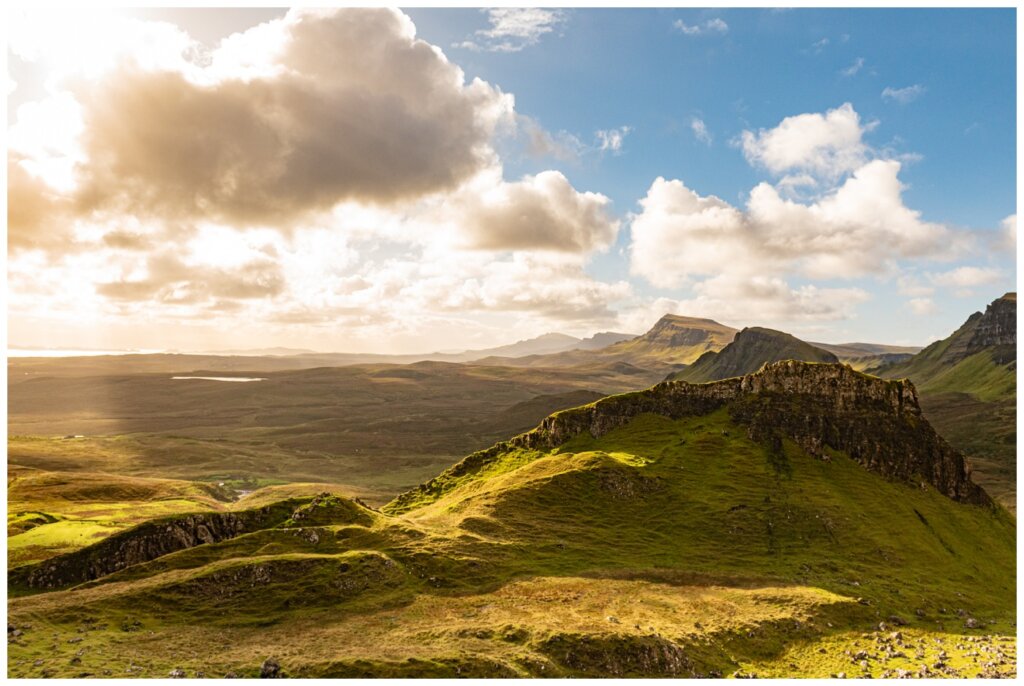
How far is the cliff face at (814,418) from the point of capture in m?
96.4

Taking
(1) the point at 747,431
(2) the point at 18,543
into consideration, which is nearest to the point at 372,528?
(2) the point at 18,543

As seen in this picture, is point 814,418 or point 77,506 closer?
point 814,418

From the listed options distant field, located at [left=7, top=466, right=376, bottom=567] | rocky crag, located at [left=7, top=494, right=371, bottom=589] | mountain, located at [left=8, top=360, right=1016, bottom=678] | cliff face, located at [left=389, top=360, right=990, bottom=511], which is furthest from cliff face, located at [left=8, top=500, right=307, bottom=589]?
cliff face, located at [left=389, top=360, right=990, bottom=511]

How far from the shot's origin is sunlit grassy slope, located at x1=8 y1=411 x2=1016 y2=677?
43.1 metres

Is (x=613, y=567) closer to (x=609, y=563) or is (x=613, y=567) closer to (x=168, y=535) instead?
(x=609, y=563)

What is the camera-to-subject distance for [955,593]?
6681cm

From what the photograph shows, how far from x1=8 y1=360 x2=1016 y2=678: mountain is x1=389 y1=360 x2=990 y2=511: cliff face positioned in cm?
39

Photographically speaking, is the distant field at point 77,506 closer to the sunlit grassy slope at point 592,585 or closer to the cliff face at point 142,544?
the cliff face at point 142,544

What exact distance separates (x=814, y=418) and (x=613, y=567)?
5421cm

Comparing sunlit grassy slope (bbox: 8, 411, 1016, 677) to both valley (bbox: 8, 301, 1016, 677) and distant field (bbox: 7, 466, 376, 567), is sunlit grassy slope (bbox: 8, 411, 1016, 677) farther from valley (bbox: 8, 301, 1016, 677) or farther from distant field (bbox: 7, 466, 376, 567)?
distant field (bbox: 7, 466, 376, 567)

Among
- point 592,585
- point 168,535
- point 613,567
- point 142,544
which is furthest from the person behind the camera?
point 613,567

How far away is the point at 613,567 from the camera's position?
66.9 metres

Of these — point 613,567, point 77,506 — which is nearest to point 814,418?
point 613,567

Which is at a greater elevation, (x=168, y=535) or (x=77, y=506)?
(x=168, y=535)
